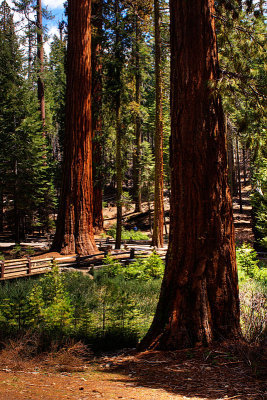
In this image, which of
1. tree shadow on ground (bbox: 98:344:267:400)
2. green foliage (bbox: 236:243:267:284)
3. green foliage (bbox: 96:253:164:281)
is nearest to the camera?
tree shadow on ground (bbox: 98:344:267:400)

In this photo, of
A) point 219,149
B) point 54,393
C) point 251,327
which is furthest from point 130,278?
point 54,393

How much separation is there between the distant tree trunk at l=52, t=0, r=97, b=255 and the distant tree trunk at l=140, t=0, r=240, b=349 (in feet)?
29.6

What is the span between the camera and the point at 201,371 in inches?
155

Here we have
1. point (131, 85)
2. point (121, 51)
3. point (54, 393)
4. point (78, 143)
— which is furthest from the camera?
point (131, 85)

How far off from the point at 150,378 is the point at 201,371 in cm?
60

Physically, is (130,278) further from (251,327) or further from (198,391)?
(198,391)

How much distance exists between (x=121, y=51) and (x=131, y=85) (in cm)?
188

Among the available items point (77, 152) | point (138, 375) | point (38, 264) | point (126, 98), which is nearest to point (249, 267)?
point (38, 264)

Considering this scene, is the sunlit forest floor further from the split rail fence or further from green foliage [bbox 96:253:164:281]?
the split rail fence

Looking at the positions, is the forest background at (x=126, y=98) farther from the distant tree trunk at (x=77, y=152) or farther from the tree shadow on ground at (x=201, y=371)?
the distant tree trunk at (x=77, y=152)

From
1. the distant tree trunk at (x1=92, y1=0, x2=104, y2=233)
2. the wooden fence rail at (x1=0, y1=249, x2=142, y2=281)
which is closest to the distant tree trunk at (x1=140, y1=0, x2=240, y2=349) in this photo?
the wooden fence rail at (x1=0, y1=249, x2=142, y2=281)

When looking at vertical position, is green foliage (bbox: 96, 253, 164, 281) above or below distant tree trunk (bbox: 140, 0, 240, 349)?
below

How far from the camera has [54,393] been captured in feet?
10.7

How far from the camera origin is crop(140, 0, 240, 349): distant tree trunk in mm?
4734
